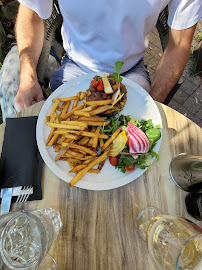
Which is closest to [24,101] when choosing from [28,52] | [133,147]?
[28,52]

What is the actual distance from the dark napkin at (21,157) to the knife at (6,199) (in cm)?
3

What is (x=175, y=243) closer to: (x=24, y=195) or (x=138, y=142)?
(x=138, y=142)

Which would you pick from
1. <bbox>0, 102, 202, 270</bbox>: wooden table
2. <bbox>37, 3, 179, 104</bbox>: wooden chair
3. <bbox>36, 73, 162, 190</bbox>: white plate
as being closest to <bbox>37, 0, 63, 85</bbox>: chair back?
<bbox>37, 3, 179, 104</bbox>: wooden chair

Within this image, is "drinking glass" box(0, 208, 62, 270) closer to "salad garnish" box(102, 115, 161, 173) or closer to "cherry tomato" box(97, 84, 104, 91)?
"salad garnish" box(102, 115, 161, 173)

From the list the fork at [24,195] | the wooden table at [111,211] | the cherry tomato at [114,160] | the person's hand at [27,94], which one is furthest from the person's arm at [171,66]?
the fork at [24,195]

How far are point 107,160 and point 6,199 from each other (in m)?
0.68

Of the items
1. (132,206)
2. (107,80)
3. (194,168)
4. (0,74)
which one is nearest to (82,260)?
(132,206)

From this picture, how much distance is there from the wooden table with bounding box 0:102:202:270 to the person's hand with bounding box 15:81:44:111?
0.61m

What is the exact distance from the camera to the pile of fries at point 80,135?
141cm

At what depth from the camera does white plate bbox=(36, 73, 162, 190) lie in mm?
1372

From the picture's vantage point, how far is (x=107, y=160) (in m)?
1.47

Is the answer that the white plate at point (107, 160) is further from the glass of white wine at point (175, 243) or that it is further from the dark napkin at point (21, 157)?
the glass of white wine at point (175, 243)

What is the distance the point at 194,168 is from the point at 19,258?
3.31 ft

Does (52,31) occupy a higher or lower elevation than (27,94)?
higher
